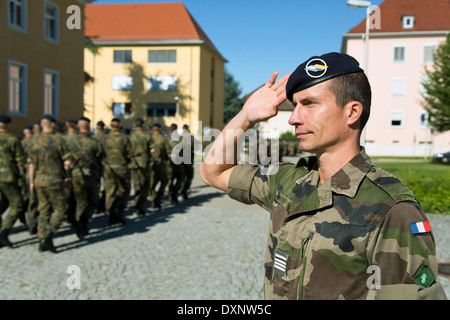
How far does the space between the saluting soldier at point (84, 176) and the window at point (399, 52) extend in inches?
1480

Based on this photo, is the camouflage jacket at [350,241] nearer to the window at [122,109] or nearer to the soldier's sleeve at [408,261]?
the soldier's sleeve at [408,261]

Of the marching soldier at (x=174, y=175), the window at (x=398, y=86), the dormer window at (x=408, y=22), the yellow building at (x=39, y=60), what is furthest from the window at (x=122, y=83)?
the marching soldier at (x=174, y=175)

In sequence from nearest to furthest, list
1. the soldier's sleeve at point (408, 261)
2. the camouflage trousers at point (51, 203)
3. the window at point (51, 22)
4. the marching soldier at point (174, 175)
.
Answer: the soldier's sleeve at point (408, 261) < the camouflage trousers at point (51, 203) < the marching soldier at point (174, 175) < the window at point (51, 22)

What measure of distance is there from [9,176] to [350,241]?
21.6ft

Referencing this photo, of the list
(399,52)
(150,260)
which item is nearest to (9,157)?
(150,260)

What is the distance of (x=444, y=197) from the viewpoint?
31.9 ft

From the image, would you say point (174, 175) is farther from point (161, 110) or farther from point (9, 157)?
point (161, 110)

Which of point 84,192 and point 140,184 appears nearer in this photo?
point 84,192

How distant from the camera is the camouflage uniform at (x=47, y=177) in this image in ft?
22.1

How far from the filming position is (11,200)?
697cm
